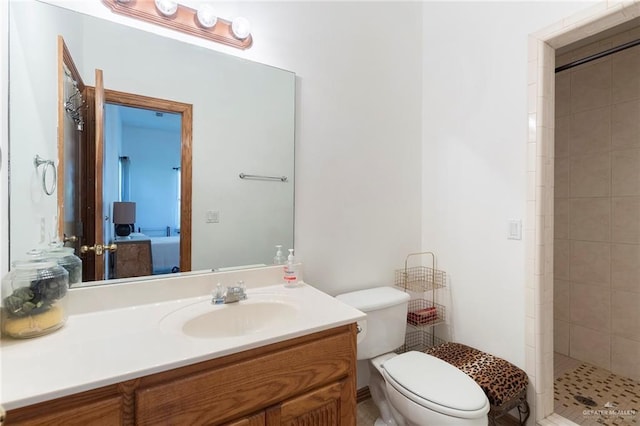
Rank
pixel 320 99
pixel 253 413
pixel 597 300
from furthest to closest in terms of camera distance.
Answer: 1. pixel 597 300
2. pixel 320 99
3. pixel 253 413

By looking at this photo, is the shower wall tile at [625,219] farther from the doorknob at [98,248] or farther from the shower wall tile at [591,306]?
the doorknob at [98,248]

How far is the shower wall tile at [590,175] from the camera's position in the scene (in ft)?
7.13

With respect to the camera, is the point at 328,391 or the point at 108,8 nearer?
the point at 328,391

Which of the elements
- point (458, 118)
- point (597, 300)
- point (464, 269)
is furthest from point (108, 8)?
point (597, 300)

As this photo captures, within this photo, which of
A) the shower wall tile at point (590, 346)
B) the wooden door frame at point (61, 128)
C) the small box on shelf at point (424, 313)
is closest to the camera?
the wooden door frame at point (61, 128)

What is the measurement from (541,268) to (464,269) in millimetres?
432

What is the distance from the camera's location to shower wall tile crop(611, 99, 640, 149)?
80.0 inches

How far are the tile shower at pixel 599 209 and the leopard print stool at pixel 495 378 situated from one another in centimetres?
118

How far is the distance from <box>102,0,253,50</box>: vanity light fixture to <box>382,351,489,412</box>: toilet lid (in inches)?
66.9

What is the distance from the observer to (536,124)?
1510 millimetres

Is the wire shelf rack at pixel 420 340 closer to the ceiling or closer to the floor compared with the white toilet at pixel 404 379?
closer to the floor

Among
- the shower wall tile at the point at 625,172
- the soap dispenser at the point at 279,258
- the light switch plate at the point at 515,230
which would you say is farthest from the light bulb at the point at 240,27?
the shower wall tile at the point at 625,172

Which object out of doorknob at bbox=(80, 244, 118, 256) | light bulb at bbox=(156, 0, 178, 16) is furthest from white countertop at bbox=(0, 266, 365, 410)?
light bulb at bbox=(156, 0, 178, 16)

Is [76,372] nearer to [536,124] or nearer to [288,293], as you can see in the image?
[288,293]
